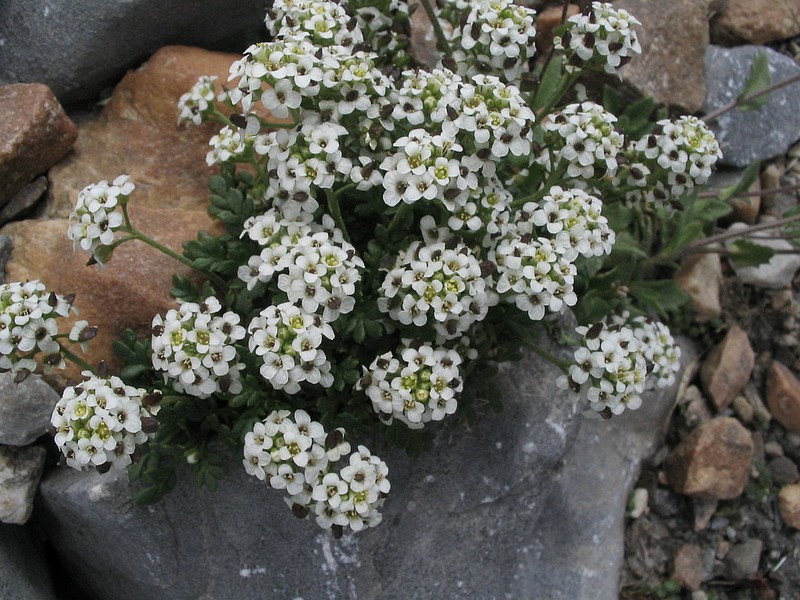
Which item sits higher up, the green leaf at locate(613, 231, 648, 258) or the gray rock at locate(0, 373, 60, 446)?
the gray rock at locate(0, 373, 60, 446)

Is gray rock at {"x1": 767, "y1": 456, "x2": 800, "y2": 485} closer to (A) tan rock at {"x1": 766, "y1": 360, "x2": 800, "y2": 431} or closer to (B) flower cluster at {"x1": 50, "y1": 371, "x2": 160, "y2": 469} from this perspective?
(A) tan rock at {"x1": 766, "y1": 360, "x2": 800, "y2": 431}

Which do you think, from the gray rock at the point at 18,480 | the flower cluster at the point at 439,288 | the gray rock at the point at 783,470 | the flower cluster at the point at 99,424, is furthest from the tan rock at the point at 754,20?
the gray rock at the point at 18,480

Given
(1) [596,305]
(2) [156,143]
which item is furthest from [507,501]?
(2) [156,143]

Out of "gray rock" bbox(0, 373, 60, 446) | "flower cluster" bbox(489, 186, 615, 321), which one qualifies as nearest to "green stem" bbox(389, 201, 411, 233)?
A: "flower cluster" bbox(489, 186, 615, 321)

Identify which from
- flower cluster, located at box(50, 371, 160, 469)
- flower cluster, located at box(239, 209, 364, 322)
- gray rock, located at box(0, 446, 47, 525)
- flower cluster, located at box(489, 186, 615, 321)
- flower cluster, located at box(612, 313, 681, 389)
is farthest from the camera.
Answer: flower cluster, located at box(612, 313, 681, 389)

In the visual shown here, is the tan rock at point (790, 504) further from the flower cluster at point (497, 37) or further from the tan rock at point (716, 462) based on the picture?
the flower cluster at point (497, 37)

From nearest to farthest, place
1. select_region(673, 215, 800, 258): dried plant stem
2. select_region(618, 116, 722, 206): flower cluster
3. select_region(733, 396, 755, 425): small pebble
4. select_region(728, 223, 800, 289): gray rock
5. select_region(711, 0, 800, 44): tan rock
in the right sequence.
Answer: select_region(618, 116, 722, 206): flower cluster → select_region(673, 215, 800, 258): dried plant stem → select_region(733, 396, 755, 425): small pebble → select_region(728, 223, 800, 289): gray rock → select_region(711, 0, 800, 44): tan rock

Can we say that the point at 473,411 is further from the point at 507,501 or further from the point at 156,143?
the point at 156,143

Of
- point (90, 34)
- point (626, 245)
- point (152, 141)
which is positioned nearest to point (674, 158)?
point (626, 245)
